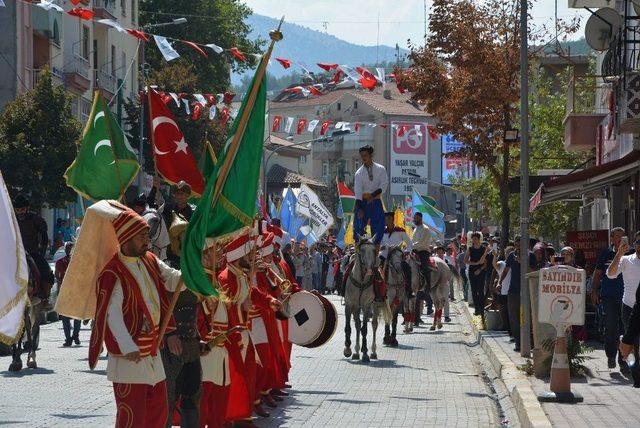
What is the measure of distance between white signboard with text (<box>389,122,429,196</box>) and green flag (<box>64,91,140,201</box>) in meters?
98.7

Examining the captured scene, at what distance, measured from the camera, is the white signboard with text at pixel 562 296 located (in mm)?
15016

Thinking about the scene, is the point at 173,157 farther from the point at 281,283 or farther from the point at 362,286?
the point at 362,286

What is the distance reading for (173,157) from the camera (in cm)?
1748

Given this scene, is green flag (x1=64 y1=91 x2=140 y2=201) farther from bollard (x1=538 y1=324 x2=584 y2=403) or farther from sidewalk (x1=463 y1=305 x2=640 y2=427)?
bollard (x1=538 y1=324 x2=584 y2=403)

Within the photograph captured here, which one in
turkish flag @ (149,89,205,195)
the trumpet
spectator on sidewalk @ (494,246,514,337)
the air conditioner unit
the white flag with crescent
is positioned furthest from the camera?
spectator on sidewalk @ (494,246,514,337)

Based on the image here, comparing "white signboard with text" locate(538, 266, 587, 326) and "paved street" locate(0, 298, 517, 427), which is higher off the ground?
"white signboard with text" locate(538, 266, 587, 326)

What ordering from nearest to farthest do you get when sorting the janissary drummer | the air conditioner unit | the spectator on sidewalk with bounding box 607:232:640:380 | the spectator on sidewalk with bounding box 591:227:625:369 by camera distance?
the janissary drummer, the spectator on sidewalk with bounding box 607:232:640:380, the spectator on sidewalk with bounding box 591:227:625:369, the air conditioner unit

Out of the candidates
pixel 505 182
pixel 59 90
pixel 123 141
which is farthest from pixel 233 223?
pixel 59 90

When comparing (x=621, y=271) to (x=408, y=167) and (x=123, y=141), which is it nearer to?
(x=123, y=141)

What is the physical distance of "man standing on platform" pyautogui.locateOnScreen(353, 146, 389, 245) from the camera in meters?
22.5

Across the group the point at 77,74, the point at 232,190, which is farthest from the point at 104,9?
the point at 232,190

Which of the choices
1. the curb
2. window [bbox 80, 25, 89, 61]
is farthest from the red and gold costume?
window [bbox 80, 25, 89, 61]

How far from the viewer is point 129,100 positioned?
58188 mm

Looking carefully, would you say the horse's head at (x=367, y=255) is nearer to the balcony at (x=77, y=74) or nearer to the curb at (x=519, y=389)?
the curb at (x=519, y=389)
